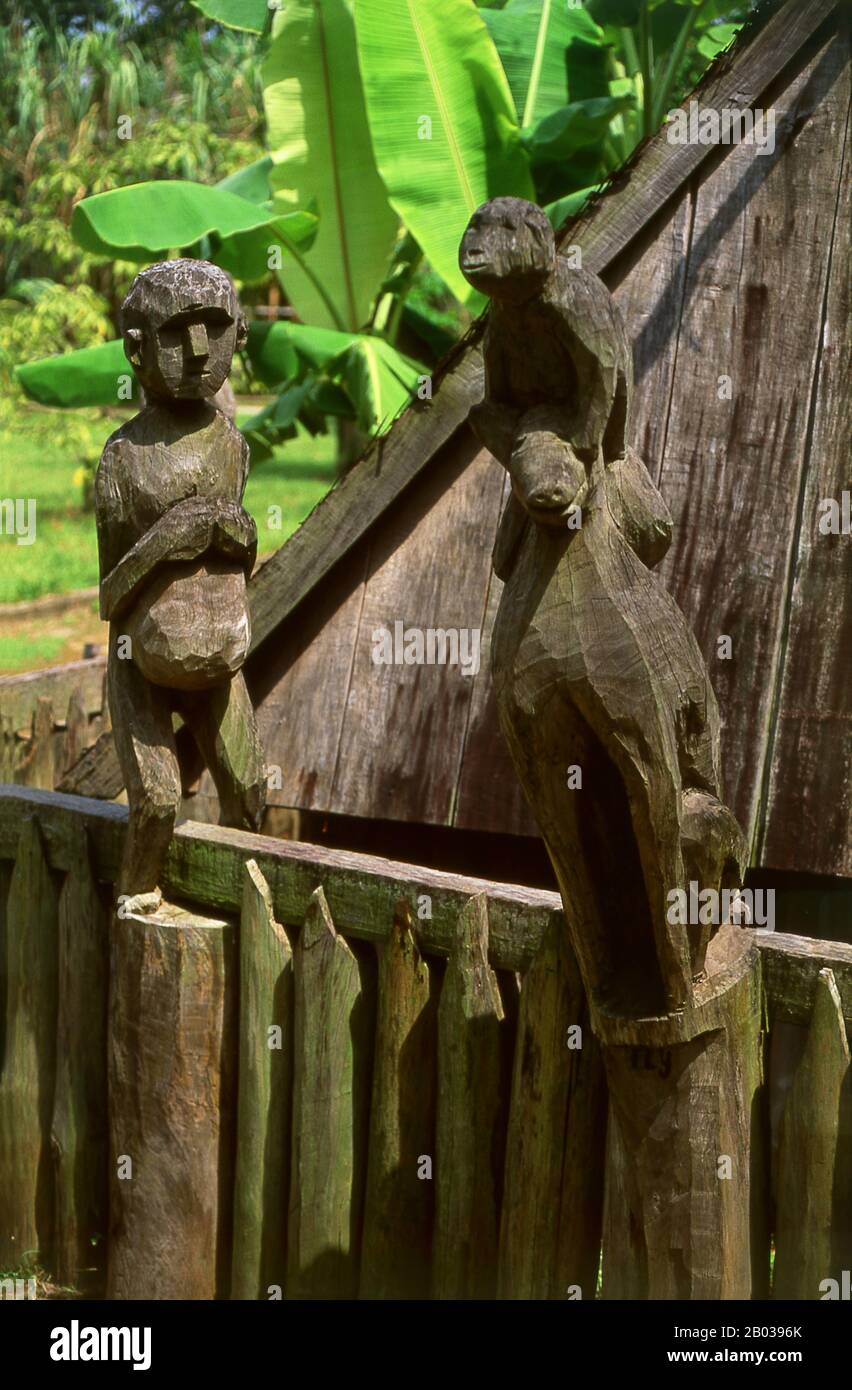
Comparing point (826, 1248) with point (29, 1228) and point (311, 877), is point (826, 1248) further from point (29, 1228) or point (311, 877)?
point (29, 1228)

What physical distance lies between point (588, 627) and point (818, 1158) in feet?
4.06

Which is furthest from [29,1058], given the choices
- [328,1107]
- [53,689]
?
[53,689]

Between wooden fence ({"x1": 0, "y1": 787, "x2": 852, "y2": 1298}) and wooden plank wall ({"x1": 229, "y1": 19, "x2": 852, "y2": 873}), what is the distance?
89 centimetres

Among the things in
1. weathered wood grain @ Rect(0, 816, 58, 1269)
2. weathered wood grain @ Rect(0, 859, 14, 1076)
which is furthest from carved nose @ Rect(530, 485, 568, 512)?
weathered wood grain @ Rect(0, 859, 14, 1076)

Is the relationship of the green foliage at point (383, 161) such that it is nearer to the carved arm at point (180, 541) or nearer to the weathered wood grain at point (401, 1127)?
the carved arm at point (180, 541)

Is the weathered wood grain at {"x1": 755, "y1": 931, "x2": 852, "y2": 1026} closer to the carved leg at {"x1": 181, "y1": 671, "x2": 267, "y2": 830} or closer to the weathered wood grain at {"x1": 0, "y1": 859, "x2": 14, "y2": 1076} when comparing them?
the carved leg at {"x1": 181, "y1": 671, "x2": 267, "y2": 830}

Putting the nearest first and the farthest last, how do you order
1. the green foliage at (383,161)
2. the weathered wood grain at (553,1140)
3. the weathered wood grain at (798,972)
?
the weathered wood grain at (798,972)
the weathered wood grain at (553,1140)
the green foliage at (383,161)

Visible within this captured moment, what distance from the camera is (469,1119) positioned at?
368cm

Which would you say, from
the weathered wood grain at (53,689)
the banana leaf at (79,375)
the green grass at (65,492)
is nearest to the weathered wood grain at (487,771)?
the banana leaf at (79,375)

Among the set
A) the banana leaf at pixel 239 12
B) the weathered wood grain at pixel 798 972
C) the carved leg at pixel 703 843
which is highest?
the banana leaf at pixel 239 12

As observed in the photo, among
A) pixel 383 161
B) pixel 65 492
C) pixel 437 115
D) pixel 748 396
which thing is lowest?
pixel 748 396

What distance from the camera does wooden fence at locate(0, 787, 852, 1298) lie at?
3.32 m

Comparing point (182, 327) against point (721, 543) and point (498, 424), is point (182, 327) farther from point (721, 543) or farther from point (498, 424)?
point (721, 543)

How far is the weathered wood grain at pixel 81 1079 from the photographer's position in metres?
4.39
